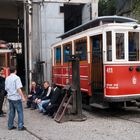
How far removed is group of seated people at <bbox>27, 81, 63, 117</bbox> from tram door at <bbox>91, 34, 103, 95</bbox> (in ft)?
4.01

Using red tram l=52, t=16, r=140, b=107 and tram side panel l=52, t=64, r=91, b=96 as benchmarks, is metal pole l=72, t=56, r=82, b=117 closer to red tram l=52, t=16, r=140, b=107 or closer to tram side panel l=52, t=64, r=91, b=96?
red tram l=52, t=16, r=140, b=107

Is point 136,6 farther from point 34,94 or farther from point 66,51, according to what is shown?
point 34,94

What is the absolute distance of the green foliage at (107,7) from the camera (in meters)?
29.8

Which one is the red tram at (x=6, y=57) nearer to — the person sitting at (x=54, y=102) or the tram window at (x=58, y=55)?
the tram window at (x=58, y=55)

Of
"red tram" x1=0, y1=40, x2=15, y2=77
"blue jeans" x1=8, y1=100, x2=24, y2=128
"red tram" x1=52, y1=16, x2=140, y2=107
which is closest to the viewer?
"blue jeans" x1=8, y1=100, x2=24, y2=128

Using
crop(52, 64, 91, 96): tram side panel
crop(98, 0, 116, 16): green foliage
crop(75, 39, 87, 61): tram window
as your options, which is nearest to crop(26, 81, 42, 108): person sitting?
crop(52, 64, 91, 96): tram side panel

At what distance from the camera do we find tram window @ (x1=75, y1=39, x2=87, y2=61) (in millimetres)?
14713

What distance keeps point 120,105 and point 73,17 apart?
51.7 ft

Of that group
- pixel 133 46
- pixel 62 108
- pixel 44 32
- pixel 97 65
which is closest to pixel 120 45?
pixel 133 46

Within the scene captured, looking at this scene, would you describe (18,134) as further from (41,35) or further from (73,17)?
(73,17)

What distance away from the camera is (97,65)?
13.9 m

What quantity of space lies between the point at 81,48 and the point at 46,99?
7.25 feet

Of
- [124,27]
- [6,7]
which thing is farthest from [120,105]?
[6,7]

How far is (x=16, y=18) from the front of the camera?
111 ft
